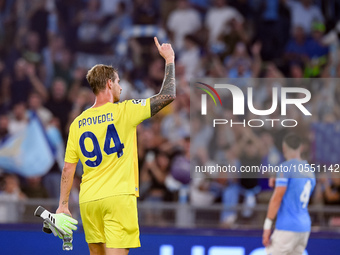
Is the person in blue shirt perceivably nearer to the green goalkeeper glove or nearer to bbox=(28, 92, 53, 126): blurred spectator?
the green goalkeeper glove

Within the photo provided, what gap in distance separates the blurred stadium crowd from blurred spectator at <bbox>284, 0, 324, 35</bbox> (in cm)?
2

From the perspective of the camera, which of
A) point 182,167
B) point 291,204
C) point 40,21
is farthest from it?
point 40,21

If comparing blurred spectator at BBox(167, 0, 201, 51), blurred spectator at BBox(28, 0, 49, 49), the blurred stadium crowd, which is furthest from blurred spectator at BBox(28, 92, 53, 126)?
blurred spectator at BBox(167, 0, 201, 51)

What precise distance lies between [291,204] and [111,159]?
264cm

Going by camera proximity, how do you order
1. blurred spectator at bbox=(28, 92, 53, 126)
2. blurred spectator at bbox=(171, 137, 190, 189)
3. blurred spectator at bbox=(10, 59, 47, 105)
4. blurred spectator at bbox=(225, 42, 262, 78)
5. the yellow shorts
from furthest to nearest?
blurred spectator at bbox=(10, 59, 47, 105) → blurred spectator at bbox=(225, 42, 262, 78) → blurred spectator at bbox=(28, 92, 53, 126) → blurred spectator at bbox=(171, 137, 190, 189) → the yellow shorts

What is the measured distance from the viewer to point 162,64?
12773 millimetres

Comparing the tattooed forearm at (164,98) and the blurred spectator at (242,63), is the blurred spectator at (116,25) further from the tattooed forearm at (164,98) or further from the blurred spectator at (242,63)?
Result: the tattooed forearm at (164,98)

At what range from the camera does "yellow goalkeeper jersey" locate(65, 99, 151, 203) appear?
5.68 metres

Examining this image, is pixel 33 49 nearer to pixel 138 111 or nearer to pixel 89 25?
pixel 89 25

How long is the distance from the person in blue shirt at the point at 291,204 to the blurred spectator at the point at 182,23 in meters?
6.25

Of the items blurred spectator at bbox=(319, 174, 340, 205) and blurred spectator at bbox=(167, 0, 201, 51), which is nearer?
blurred spectator at bbox=(319, 174, 340, 205)

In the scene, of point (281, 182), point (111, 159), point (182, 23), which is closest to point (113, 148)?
point (111, 159)

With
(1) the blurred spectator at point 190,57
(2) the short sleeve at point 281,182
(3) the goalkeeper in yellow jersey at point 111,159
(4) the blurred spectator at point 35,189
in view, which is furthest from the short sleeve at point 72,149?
(1) the blurred spectator at point 190,57

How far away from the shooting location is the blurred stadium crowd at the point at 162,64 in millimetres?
10289
